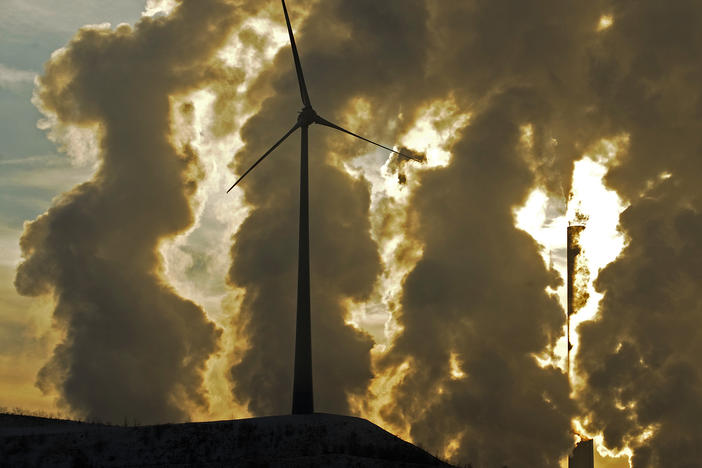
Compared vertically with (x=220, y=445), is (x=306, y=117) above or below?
above

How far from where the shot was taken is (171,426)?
376 ft

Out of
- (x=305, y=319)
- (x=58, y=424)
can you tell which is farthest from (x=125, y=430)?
(x=305, y=319)

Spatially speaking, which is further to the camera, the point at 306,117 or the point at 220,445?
the point at 306,117

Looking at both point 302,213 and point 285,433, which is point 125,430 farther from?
point 302,213

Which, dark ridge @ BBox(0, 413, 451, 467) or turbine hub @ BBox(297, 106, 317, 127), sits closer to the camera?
dark ridge @ BBox(0, 413, 451, 467)

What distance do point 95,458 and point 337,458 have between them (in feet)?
90.3

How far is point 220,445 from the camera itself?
110 m

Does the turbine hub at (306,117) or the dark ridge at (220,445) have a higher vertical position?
the turbine hub at (306,117)

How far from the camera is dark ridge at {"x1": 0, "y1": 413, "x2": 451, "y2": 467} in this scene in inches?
4099

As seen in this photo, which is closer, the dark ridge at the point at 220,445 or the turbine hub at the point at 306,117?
the dark ridge at the point at 220,445

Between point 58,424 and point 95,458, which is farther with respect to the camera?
point 58,424

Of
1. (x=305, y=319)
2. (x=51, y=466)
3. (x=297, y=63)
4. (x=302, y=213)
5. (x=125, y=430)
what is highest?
(x=297, y=63)

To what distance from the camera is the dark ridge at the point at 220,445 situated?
104m

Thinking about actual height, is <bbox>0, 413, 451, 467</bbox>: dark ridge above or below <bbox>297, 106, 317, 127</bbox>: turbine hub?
below
